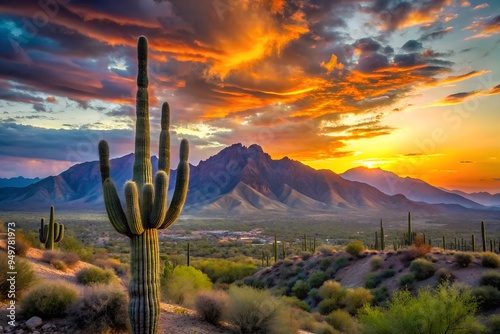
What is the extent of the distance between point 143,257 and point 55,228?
75.8ft

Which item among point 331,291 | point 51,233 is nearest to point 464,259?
point 331,291

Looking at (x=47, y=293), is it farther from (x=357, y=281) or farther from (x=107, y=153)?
(x=357, y=281)

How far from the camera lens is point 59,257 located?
990 inches

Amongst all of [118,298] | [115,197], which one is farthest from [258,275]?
[115,197]

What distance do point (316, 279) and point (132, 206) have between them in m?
24.2

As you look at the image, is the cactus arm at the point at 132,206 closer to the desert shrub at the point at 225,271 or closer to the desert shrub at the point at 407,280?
the desert shrub at the point at 407,280

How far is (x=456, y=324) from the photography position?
38.8ft

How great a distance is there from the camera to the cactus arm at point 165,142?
12989 mm

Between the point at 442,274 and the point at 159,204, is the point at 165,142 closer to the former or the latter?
the point at 159,204

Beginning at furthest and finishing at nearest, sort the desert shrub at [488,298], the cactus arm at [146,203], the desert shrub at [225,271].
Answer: the desert shrub at [225,271]
the desert shrub at [488,298]
the cactus arm at [146,203]

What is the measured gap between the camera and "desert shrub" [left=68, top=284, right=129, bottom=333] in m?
12.0

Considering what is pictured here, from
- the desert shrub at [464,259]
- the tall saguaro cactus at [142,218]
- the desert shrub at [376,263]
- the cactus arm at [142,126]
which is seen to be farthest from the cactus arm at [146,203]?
the desert shrub at [376,263]

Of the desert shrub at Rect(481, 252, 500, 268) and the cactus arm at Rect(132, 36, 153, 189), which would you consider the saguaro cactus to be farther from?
the desert shrub at Rect(481, 252, 500, 268)

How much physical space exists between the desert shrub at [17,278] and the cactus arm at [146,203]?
623 cm
